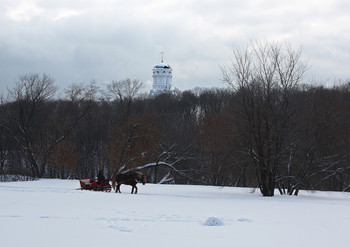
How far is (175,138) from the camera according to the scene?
5059 cm

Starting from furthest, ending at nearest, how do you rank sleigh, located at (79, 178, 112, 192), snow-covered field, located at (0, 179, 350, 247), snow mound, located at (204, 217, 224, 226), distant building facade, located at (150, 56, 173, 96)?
distant building facade, located at (150, 56, 173, 96), sleigh, located at (79, 178, 112, 192), snow mound, located at (204, 217, 224, 226), snow-covered field, located at (0, 179, 350, 247)

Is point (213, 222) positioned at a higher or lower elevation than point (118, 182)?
lower

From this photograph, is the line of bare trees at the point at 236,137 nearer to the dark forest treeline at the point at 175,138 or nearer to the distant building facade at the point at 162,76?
the dark forest treeline at the point at 175,138

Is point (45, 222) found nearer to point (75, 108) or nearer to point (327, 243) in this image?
point (327, 243)

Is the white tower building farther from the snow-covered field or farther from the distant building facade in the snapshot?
the snow-covered field

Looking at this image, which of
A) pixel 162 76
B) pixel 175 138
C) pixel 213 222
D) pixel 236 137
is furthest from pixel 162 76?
pixel 213 222

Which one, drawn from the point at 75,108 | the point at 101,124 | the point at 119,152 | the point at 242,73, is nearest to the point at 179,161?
the point at 119,152

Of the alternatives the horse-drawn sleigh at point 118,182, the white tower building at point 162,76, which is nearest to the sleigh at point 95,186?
the horse-drawn sleigh at point 118,182

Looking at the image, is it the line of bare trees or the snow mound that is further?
the line of bare trees

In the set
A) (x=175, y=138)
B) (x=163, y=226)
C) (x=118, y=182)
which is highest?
(x=175, y=138)

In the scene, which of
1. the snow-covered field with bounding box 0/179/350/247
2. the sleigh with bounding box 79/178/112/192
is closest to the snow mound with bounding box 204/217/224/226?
the snow-covered field with bounding box 0/179/350/247

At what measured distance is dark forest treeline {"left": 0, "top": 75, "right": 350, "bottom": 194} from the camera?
22562 millimetres

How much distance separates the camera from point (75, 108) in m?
46.9

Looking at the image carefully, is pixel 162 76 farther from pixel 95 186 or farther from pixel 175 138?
pixel 95 186
